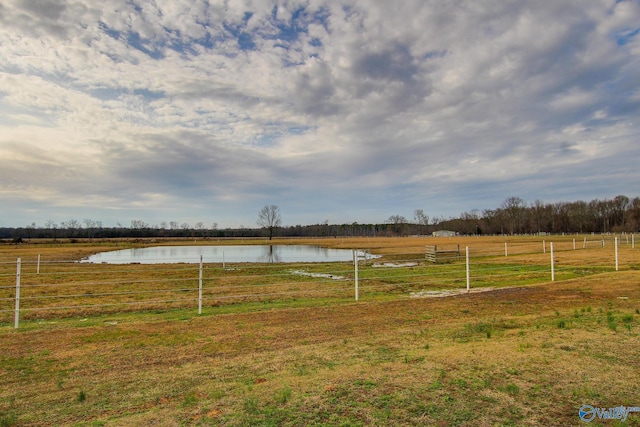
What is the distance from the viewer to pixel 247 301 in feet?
41.1

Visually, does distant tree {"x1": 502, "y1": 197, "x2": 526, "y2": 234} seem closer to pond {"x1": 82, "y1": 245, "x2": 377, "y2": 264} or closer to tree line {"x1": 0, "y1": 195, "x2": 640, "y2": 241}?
tree line {"x1": 0, "y1": 195, "x2": 640, "y2": 241}

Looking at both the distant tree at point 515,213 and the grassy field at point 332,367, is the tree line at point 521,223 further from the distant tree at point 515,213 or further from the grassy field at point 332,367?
the grassy field at point 332,367

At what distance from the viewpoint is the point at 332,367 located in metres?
4.64

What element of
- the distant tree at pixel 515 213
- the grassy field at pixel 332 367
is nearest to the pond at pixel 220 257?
the grassy field at pixel 332 367

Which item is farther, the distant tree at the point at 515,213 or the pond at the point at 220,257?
the distant tree at the point at 515,213

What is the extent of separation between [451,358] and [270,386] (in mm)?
2452

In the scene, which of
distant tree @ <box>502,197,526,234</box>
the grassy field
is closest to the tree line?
distant tree @ <box>502,197,526,234</box>

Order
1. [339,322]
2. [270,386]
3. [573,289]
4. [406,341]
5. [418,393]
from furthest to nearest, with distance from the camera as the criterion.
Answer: [573,289]
[339,322]
[406,341]
[270,386]
[418,393]

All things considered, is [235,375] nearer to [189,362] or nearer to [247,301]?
[189,362]

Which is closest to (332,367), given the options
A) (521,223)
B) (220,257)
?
(220,257)

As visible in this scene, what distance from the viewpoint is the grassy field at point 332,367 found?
3359 mm

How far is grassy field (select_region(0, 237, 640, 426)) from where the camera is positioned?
11.0 ft

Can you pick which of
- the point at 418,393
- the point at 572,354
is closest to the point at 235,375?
the point at 418,393

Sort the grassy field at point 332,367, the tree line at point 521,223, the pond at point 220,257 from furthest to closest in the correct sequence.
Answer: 1. the tree line at point 521,223
2. the pond at point 220,257
3. the grassy field at point 332,367
